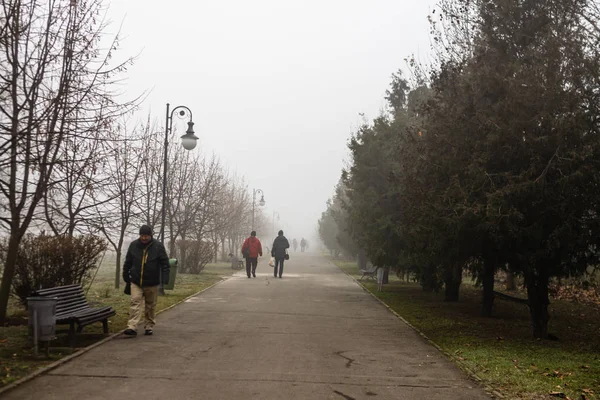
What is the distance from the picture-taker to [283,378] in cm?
679

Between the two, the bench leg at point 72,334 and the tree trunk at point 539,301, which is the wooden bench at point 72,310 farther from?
the tree trunk at point 539,301

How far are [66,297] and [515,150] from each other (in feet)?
25.8

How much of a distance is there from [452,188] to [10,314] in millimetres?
9262

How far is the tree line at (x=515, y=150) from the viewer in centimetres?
949

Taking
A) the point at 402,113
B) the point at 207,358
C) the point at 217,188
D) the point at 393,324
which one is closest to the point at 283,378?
the point at 207,358

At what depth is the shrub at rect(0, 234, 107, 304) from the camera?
1137cm

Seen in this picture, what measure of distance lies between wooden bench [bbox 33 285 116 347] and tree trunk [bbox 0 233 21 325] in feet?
5.70

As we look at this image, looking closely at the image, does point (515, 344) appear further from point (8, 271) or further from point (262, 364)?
point (8, 271)

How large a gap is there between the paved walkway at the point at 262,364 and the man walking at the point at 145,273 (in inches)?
17.9

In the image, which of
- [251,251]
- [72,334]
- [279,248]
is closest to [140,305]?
[72,334]

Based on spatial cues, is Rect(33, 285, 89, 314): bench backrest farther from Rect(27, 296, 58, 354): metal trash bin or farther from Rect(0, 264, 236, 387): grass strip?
Rect(27, 296, 58, 354): metal trash bin

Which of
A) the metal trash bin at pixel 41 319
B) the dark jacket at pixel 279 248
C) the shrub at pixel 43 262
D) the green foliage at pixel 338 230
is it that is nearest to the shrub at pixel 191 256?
the dark jacket at pixel 279 248

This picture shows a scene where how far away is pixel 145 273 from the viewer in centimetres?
987

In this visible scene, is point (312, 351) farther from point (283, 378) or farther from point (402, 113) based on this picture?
point (402, 113)
